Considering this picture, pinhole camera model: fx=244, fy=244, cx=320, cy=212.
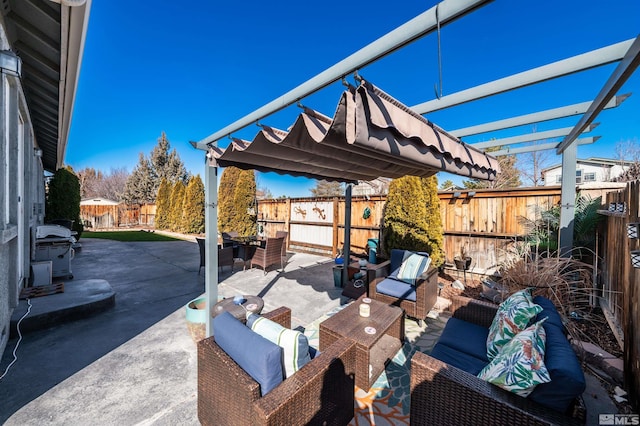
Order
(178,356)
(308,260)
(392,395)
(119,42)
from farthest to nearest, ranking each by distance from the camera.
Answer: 1. (308,260)
2. (119,42)
3. (178,356)
4. (392,395)

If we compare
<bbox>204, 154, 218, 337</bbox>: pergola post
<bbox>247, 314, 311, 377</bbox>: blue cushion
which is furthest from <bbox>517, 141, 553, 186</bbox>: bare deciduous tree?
<bbox>247, 314, 311, 377</bbox>: blue cushion

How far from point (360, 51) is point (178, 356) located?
3482 millimetres

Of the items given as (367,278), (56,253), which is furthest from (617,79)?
(56,253)

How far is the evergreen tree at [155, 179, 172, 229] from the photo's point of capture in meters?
17.7

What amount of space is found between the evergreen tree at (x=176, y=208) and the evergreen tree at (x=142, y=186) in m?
9.84

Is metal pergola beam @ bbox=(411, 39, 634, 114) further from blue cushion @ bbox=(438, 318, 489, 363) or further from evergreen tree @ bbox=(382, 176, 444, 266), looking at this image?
evergreen tree @ bbox=(382, 176, 444, 266)

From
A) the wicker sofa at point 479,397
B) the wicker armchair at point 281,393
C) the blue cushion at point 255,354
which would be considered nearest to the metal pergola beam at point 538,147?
the wicker sofa at point 479,397

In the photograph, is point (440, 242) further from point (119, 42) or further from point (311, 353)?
point (119, 42)

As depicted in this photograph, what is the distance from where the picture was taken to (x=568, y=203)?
12.1ft

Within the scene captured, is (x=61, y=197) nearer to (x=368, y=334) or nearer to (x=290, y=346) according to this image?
(x=290, y=346)

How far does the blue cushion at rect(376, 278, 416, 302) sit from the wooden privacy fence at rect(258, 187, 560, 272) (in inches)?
101

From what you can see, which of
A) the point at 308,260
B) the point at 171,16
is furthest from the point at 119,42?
the point at 308,260

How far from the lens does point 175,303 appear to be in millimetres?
4281

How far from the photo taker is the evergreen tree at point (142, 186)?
80.6ft
